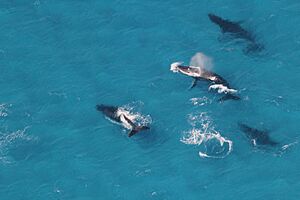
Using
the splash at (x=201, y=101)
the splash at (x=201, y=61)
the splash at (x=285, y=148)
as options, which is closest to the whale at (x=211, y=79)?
the splash at (x=201, y=61)

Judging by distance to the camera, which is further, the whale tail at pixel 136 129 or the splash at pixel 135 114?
the splash at pixel 135 114

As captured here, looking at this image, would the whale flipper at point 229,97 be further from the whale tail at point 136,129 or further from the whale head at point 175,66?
A: the whale tail at point 136,129

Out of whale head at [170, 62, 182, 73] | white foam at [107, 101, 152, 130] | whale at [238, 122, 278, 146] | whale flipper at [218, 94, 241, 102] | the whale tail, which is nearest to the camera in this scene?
whale at [238, 122, 278, 146]

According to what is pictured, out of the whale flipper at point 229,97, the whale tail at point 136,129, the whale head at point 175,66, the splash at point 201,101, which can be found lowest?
the whale tail at point 136,129

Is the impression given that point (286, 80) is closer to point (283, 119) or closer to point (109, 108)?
point (283, 119)

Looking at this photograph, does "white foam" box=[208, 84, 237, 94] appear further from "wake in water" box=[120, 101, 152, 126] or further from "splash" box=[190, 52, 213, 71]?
"wake in water" box=[120, 101, 152, 126]

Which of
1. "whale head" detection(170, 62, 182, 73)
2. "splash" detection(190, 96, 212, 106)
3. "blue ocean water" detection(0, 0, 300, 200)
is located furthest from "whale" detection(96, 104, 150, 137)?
"whale head" detection(170, 62, 182, 73)
